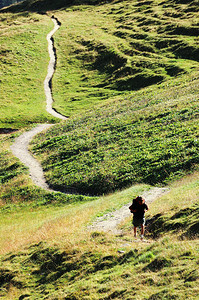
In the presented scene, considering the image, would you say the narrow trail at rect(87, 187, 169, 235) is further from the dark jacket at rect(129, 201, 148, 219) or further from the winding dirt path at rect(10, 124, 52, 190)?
the winding dirt path at rect(10, 124, 52, 190)

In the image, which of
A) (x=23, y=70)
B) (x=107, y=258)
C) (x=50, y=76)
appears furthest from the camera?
(x=23, y=70)

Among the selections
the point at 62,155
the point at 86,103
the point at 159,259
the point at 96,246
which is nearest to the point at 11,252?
the point at 96,246

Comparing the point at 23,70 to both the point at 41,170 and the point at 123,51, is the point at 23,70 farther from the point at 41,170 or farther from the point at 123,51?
the point at 41,170

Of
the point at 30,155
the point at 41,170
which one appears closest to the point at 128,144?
the point at 41,170

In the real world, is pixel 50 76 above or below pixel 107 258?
above

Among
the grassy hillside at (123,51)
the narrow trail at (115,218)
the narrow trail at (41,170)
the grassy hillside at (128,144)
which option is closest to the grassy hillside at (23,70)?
the narrow trail at (41,170)

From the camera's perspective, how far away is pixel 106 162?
35.9m

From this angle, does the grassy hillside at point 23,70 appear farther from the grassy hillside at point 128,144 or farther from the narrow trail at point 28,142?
the grassy hillside at point 128,144

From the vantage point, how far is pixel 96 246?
1673 centimetres

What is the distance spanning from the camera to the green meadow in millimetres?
13953

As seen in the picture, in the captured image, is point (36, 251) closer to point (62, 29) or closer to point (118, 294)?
point (118, 294)

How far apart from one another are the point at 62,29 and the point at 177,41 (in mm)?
56093

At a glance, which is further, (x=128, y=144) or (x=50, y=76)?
(x=50, y=76)

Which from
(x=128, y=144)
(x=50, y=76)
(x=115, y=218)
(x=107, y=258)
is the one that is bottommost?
(x=115, y=218)
